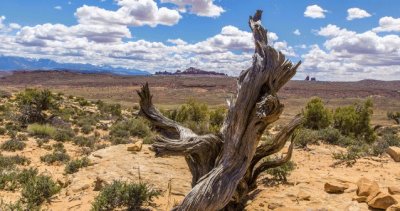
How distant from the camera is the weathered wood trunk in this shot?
6195 millimetres

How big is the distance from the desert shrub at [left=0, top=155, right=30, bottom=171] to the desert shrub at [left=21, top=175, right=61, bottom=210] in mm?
2946

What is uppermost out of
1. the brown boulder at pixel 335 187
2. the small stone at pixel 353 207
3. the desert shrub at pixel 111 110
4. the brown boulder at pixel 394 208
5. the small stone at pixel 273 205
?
the brown boulder at pixel 394 208

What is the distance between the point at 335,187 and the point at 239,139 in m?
2.06

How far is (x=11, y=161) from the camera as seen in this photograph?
11.9m

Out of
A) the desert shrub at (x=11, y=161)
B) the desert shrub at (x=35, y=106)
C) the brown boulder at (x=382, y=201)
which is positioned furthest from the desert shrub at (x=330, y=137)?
the desert shrub at (x=35, y=106)

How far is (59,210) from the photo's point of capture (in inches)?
319

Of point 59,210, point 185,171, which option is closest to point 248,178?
point 185,171

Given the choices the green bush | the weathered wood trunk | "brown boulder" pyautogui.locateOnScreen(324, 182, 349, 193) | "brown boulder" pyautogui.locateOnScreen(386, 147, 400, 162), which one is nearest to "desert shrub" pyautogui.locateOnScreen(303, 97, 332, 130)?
"brown boulder" pyautogui.locateOnScreen(386, 147, 400, 162)

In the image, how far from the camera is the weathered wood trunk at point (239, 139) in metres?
6.20

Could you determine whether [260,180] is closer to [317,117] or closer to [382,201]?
[382,201]

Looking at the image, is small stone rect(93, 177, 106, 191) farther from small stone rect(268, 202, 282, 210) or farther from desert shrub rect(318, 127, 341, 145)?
desert shrub rect(318, 127, 341, 145)

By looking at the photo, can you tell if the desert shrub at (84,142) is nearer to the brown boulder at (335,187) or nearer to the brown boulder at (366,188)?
the brown boulder at (335,187)

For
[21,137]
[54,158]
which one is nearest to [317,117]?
[54,158]

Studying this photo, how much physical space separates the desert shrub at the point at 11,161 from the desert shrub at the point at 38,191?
2946 mm
